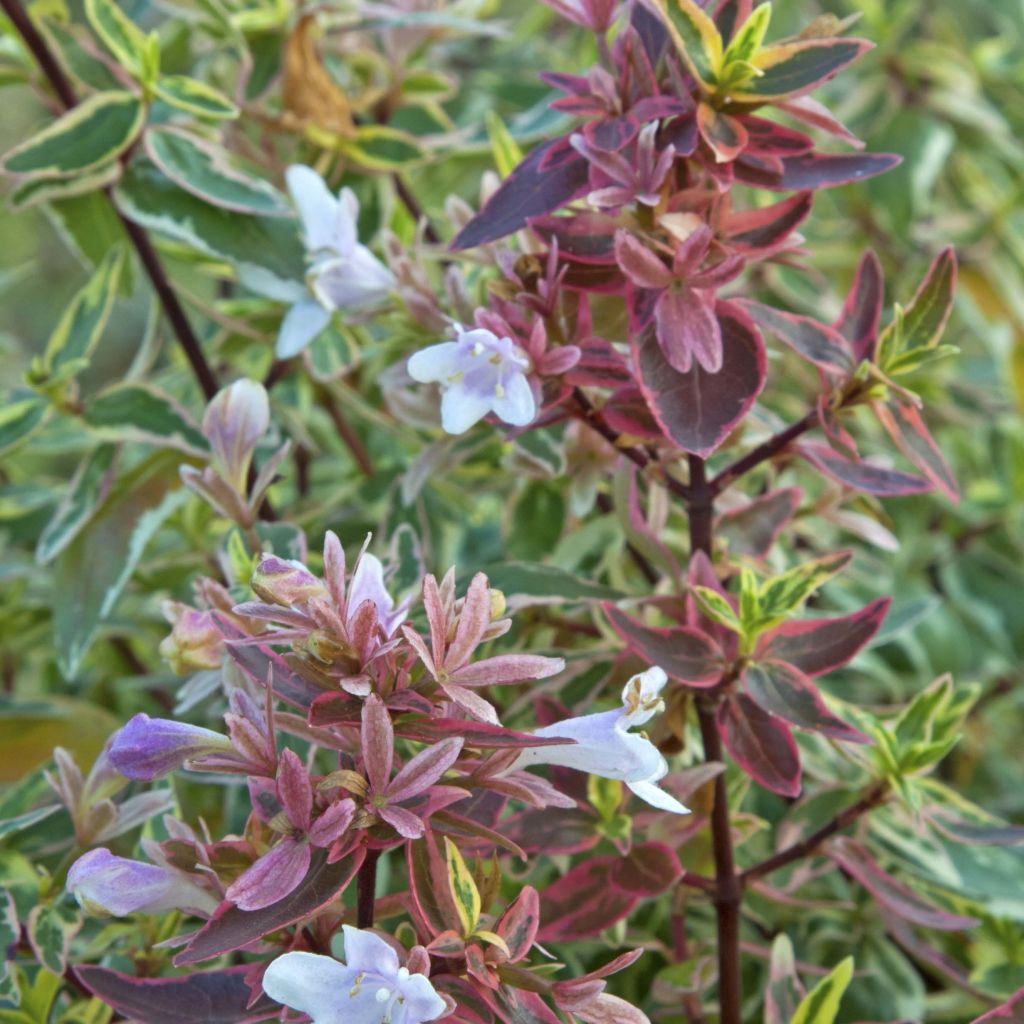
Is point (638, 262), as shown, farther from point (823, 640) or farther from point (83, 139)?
point (83, 139)

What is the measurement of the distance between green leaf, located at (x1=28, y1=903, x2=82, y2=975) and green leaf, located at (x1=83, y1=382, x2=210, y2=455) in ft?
1.07

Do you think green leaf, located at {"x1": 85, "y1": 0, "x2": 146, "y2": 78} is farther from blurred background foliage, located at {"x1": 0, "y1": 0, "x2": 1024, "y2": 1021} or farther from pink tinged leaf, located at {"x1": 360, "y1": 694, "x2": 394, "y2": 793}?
pink tinged leaf, located at {"x1": 360, "y1": 694, "x2": 394, "y2": 793}

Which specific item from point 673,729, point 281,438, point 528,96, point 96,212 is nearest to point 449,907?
point 673,729

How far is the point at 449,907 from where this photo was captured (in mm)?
513

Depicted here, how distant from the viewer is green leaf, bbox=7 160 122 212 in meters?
0.87

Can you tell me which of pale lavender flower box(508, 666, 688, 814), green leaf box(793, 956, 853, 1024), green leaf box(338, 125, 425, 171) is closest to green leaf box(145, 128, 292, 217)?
green leaf box(338, 125, 425, 171)

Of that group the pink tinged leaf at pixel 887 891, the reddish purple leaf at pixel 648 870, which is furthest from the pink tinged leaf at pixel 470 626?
the pink tinged leaf at pixel 887 891

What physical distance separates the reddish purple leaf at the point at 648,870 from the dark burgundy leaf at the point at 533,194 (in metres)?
0.33

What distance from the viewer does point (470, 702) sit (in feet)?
1.59

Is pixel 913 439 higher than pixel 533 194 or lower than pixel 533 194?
lower

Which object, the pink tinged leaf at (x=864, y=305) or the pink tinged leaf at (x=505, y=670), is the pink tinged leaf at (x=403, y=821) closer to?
the pink tinged leaf at (x=505, y=670)

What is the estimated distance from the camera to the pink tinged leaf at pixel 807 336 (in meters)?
0.65

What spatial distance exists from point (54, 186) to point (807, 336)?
0.54 meters

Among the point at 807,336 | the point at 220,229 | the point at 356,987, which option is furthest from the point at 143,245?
the point at 356,987
